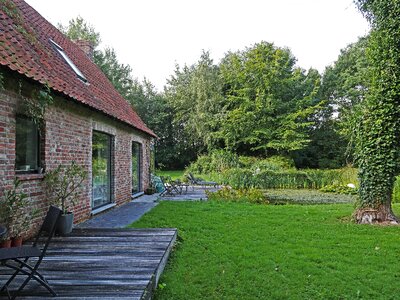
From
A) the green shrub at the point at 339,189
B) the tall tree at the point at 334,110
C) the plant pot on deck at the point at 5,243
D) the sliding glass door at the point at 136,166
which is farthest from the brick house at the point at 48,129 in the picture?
the tall tree at the point at 334,110

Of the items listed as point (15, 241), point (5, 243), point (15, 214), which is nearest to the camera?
point (5, 243)

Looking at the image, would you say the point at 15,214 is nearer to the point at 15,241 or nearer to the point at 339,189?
the point at 15,241

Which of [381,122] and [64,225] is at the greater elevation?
[381,122]

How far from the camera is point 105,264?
4160mm

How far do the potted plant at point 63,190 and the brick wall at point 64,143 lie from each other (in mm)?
144

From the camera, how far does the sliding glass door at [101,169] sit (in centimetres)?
873

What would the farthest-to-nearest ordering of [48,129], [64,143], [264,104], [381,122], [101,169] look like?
[264,104] < [101,169] < [381,122] < [64,143] < [48,129]

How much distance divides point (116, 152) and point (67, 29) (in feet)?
101

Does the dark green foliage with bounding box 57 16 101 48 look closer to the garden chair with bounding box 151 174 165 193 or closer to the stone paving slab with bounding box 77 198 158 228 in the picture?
the garden chair with bounding box 151 174 165 193

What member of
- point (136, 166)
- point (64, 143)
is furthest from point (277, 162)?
point (64, 143)

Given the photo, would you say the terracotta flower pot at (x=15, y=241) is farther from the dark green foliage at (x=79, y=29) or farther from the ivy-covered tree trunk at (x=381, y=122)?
the dark green foliage at (x=79, y=29)

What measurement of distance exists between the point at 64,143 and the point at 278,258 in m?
4.51

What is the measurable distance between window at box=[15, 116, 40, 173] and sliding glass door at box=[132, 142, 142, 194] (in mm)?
6805

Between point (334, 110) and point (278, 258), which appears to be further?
point (334, 110)
